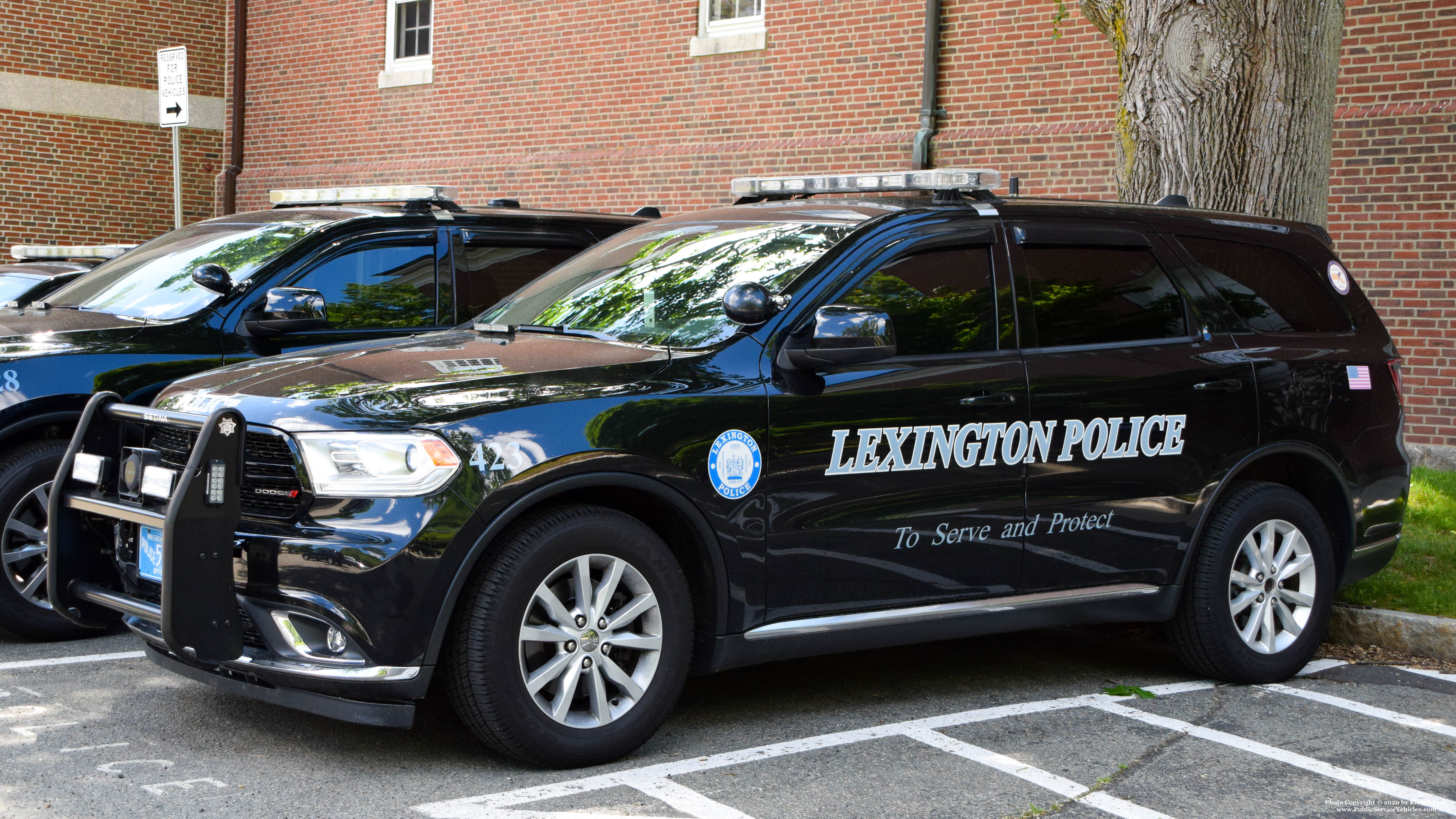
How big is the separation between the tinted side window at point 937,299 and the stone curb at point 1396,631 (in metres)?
2.45

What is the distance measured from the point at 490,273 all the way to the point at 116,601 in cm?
312

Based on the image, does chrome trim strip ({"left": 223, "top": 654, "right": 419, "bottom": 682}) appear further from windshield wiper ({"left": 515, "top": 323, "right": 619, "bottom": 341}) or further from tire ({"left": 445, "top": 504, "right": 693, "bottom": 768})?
windshield wiper ({"left": 515, "top": 323, "right": 619, "bottom": 341})

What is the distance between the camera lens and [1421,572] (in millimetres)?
7090

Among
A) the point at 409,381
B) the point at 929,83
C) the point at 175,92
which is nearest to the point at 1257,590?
the point at 409,381

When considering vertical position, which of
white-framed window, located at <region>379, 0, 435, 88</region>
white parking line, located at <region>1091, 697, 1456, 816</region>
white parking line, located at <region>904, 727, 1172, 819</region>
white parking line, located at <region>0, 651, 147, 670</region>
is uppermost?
white-framed window, located at <region>379, 0, 435, 88</region>

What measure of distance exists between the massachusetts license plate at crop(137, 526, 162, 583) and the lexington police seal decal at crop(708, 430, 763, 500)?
172 centimetres

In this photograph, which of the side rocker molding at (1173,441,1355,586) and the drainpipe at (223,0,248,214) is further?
the drainpipe at (223,0,248,214)

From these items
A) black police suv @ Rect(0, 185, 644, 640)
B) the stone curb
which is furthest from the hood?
the stone curb

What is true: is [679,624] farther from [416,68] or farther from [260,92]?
[260,92]

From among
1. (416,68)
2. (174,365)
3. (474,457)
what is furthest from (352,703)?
(416,68)

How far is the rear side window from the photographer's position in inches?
236

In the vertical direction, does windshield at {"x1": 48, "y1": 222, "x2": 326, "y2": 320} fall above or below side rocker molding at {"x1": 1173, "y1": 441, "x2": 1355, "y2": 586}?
above

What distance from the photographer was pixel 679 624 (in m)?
4.59

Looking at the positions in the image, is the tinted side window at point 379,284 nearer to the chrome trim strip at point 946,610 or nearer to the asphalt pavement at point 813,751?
the asphalt pavement at point 813,751
